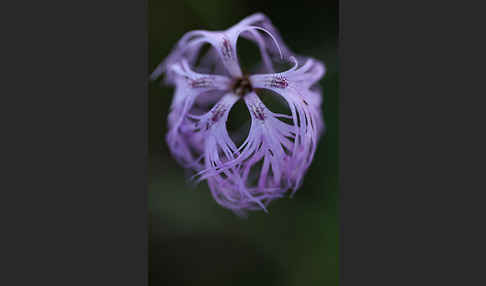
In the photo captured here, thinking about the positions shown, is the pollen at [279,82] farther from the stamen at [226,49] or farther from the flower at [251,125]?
the stamen at [226,49]

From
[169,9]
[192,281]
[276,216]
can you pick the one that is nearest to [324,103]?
[276,216]

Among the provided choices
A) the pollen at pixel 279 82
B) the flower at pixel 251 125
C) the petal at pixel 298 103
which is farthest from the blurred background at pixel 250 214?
the pollen at pixel 279 82

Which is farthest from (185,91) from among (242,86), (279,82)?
(279,82)

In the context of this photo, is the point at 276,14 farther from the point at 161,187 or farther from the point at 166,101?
the point at 161,187

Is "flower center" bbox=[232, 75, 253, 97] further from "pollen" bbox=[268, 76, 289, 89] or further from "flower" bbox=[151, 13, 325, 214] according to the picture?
"pollen" bbox=[268, 76, 289, 89]

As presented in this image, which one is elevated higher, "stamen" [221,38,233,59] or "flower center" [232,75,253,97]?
"stamen" [221,38,233,59]

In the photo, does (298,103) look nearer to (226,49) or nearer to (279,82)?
(279,82)

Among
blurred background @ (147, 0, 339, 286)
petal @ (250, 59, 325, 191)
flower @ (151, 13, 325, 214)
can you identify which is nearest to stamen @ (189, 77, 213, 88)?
flower @ (151, 13, 325, 214)

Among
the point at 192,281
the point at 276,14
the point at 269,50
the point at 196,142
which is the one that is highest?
the point at 276,14
